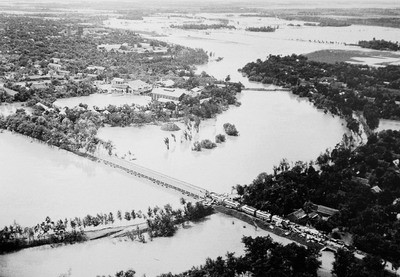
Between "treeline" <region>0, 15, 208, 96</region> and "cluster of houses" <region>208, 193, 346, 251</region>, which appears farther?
"treeline" <region>0, 15, 208, 96</region>

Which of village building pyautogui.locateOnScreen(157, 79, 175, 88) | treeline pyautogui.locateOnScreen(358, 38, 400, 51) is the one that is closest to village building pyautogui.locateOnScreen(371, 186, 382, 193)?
village building pyautogui.locateOnScreen(157, 79, 175, 88)

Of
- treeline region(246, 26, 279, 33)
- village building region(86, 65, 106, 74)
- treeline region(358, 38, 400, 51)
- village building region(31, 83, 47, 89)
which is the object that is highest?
treeline region(246, 26, 279, 33)

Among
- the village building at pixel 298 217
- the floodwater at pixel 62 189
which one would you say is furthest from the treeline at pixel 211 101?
the village building at pixel 298 217

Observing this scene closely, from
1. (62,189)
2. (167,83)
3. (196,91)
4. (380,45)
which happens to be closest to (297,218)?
(62,189)

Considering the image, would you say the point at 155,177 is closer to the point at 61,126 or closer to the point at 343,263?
the point at 61,126

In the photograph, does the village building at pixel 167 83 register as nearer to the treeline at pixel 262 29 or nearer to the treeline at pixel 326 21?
the treeline at pixel 262 29

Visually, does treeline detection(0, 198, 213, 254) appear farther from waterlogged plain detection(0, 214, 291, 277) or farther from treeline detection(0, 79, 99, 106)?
treeline detection(0, 79, 99, 106)
